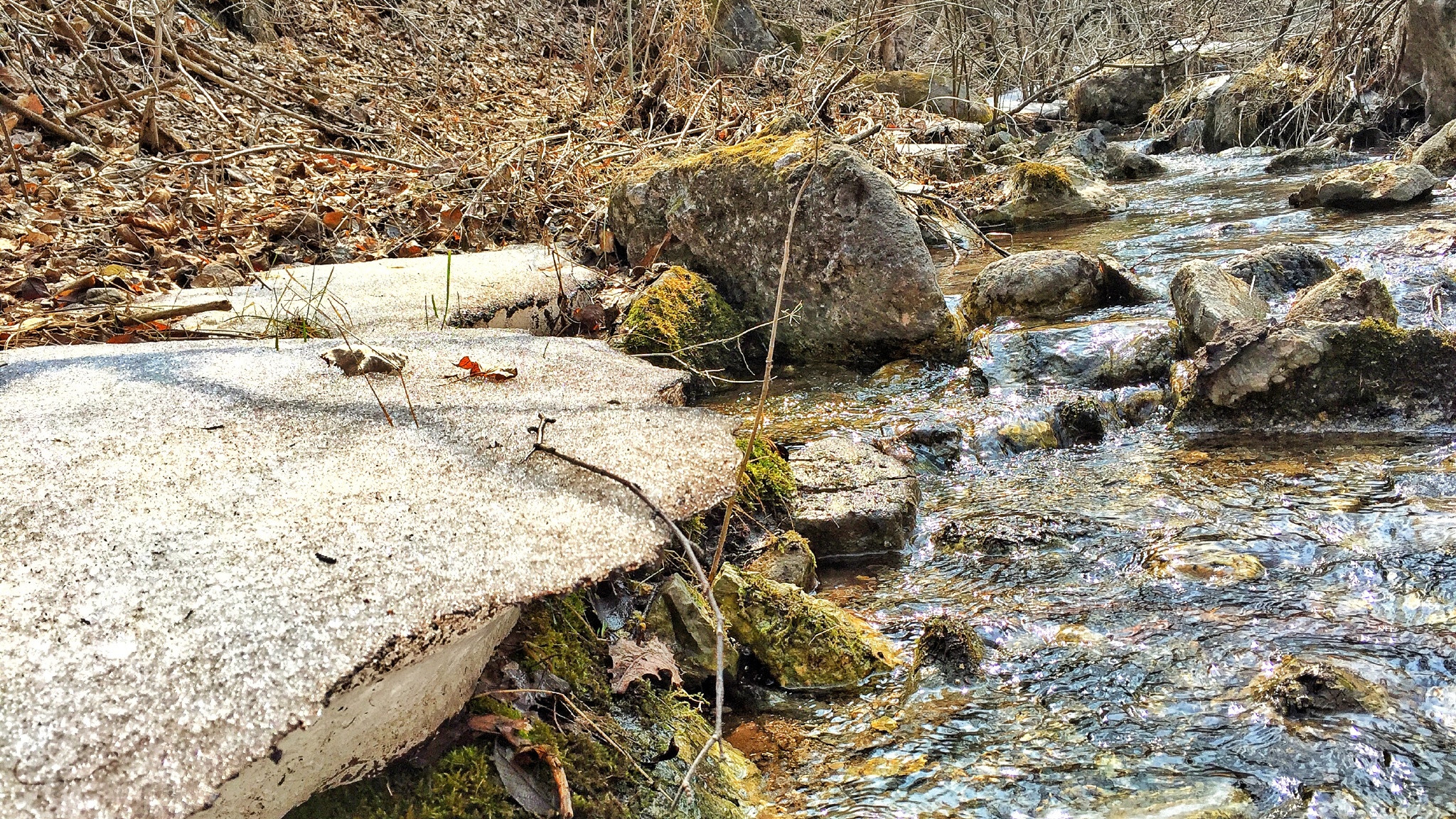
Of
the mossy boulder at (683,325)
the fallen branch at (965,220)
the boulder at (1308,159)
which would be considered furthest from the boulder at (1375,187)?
the mossy boulder at (683,325)

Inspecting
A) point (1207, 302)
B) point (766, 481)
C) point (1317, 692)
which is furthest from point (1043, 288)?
point (1317, 692)

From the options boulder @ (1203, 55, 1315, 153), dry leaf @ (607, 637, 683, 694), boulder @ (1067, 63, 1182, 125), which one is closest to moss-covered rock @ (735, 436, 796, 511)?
dry leaf @ (607, 637, 683, 694)

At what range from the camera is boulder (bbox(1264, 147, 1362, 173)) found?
8672 mm

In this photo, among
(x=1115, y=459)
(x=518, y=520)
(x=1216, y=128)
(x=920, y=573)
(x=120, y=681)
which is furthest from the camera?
(x=1216, y=128)

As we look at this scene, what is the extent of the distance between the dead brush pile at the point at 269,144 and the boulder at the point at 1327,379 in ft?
10.2

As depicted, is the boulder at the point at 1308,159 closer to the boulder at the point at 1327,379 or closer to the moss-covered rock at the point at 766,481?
the boulder at the point at 1327,379

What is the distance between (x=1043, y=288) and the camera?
511 centimetres

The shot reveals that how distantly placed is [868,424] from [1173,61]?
10962 mm

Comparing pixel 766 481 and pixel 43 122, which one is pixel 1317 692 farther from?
pixel 43 122

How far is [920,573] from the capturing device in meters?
2.92

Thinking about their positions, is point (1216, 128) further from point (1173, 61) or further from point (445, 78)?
point (445, 78)

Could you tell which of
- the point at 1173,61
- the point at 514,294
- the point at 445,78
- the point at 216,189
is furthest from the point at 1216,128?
the point at 216,189

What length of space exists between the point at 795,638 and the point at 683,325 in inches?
88.0

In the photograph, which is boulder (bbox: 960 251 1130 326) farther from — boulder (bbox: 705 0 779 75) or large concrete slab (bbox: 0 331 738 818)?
boulder (bbox: 705 0 779 75)
